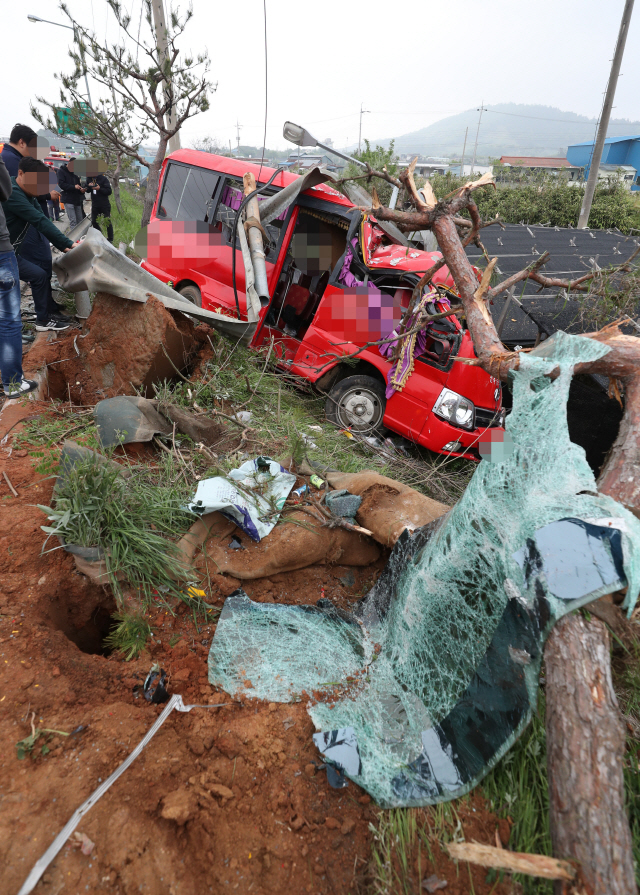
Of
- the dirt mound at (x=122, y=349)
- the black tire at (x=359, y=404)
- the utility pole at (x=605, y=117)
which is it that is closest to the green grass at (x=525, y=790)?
the black tire at (x=359, y=404)

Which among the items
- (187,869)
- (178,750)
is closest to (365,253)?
(178,750)

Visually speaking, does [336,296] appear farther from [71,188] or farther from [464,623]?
[71,188]

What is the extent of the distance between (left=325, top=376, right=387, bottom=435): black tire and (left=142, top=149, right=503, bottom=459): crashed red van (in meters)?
0.01

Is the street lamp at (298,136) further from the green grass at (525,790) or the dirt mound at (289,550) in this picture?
the green grass at (525,790)

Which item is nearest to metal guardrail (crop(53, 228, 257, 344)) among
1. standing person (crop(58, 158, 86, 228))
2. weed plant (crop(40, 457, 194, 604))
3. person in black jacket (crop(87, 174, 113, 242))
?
weed plant (crop(40, 457, 194, 604))

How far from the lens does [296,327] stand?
565 cm

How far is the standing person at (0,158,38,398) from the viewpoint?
12.3 feet

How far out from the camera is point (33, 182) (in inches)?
171

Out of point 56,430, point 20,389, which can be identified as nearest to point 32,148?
point 20,389

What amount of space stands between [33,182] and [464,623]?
509 cm

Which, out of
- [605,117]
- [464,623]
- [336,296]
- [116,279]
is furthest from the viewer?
[605,117]

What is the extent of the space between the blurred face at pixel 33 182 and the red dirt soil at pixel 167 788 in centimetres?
374


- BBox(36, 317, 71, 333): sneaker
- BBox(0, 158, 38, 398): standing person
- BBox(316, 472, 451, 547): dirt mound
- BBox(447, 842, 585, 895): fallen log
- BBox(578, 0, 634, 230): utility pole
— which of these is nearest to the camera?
BBox(447, 842, 585, 895): fallen log

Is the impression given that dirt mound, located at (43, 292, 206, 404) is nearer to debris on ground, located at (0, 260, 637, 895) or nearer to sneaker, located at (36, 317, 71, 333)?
debris on ground, located at (0, 260, 637, 895)
